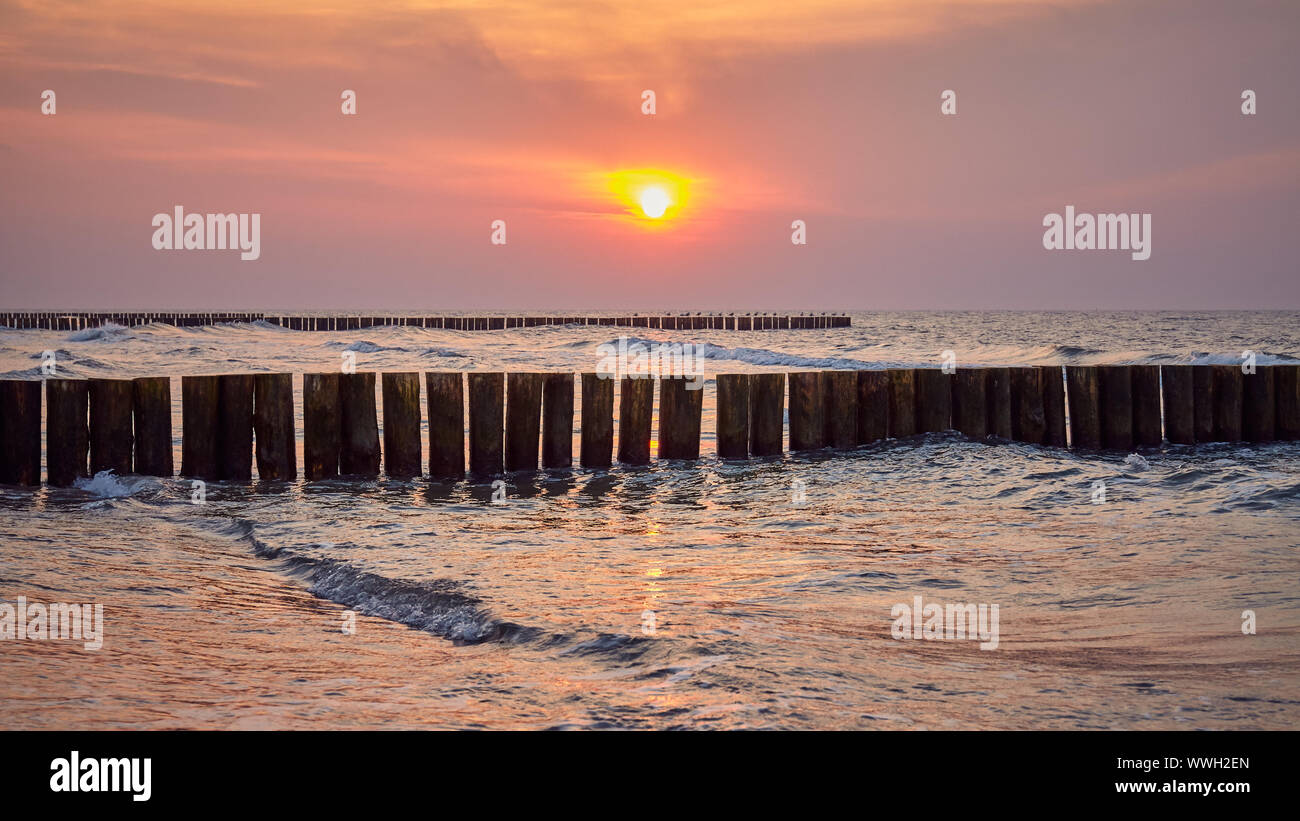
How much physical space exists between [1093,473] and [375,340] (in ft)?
138

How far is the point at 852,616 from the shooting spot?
596 centimetres

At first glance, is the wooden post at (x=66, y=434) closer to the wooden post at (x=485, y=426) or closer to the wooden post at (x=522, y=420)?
the wooden post at (x=485, y=426)

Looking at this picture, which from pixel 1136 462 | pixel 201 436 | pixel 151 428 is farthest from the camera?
pixel 1136 462

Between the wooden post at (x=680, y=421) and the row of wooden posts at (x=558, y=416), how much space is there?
0.06ft

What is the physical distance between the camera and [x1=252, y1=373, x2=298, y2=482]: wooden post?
11547 mm

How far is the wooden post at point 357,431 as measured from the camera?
11.8 m

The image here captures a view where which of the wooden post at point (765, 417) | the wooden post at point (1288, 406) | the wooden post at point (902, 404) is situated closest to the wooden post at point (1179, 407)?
the wooden post at point (1288, 406)

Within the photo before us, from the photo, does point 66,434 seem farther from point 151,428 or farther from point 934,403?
point 934,403

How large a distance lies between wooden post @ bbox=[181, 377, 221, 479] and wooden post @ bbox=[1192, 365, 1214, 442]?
11725 millimetres

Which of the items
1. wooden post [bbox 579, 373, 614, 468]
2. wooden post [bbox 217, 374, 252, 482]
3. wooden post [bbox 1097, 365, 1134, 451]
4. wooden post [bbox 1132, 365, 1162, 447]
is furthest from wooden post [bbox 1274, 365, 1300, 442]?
wooden post [bbox 217, 374, 252, 482]

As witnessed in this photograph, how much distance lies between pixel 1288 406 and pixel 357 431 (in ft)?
38.2

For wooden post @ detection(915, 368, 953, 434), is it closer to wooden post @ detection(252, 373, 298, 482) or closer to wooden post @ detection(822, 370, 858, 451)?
wooden post @ detection(822, 370, 858, 451)

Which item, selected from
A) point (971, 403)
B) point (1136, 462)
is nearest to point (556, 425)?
point (971, 403)

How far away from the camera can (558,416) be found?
12.4m
